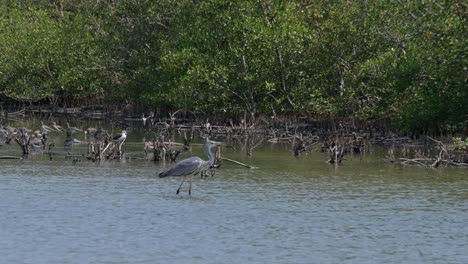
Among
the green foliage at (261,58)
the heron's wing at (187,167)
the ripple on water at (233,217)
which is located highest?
the green foliage at (261,58)

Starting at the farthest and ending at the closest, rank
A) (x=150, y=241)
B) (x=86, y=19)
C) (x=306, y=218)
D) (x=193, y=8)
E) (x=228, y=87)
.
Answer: (x=86, y=19) < (x=193, y=8) < (x=228, y=87) < (x=306, y=218) < (x=150, y=241)

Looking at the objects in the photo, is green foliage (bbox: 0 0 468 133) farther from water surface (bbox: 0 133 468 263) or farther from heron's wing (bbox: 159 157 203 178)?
heron's wing (bbox: 159 157 203 178)

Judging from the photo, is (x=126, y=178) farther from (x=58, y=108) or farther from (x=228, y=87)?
(x=58, y=108)

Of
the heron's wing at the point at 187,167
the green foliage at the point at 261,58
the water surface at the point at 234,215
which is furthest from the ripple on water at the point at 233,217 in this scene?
the green foliage at the point at 261,58

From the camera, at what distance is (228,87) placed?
114 feet

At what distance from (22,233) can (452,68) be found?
47.4 feet

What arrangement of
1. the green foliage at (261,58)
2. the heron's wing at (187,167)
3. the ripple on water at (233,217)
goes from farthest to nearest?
the green foliage at (261,58), the heron's wing at (187,167), the ripple on water at (233,217)

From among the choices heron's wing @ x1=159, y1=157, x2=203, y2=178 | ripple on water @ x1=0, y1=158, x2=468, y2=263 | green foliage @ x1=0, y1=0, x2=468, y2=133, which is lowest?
ripple on water @ x1=0, y1=158, x2=468, y2=263

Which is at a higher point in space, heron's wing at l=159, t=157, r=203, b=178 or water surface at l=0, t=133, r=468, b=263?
heron's wing at l=159, t=157, r=203, b=178

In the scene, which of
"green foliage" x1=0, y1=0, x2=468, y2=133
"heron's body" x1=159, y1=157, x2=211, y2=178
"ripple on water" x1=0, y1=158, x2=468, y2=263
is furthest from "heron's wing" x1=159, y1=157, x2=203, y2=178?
"green foliage" x1=0, y1=0, x2=468, y2=133

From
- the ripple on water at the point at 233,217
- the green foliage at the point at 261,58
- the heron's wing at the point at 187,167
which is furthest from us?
the green foliage at the point at 261,58

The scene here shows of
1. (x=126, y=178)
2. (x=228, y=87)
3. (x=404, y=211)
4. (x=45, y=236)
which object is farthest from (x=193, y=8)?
(x=45, y=236)

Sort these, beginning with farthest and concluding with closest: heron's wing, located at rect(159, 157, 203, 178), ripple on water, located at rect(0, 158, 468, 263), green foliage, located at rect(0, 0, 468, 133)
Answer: green foliage, located at rect(0, 0, 468, 133) < heron's wing, located at rect(159, 157, 203, 178) < ripple on water, located at rect(0, 158, 468, 263)

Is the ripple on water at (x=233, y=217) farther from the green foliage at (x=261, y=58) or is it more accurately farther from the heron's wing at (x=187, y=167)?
the green foliage at (x=261, y=58)
